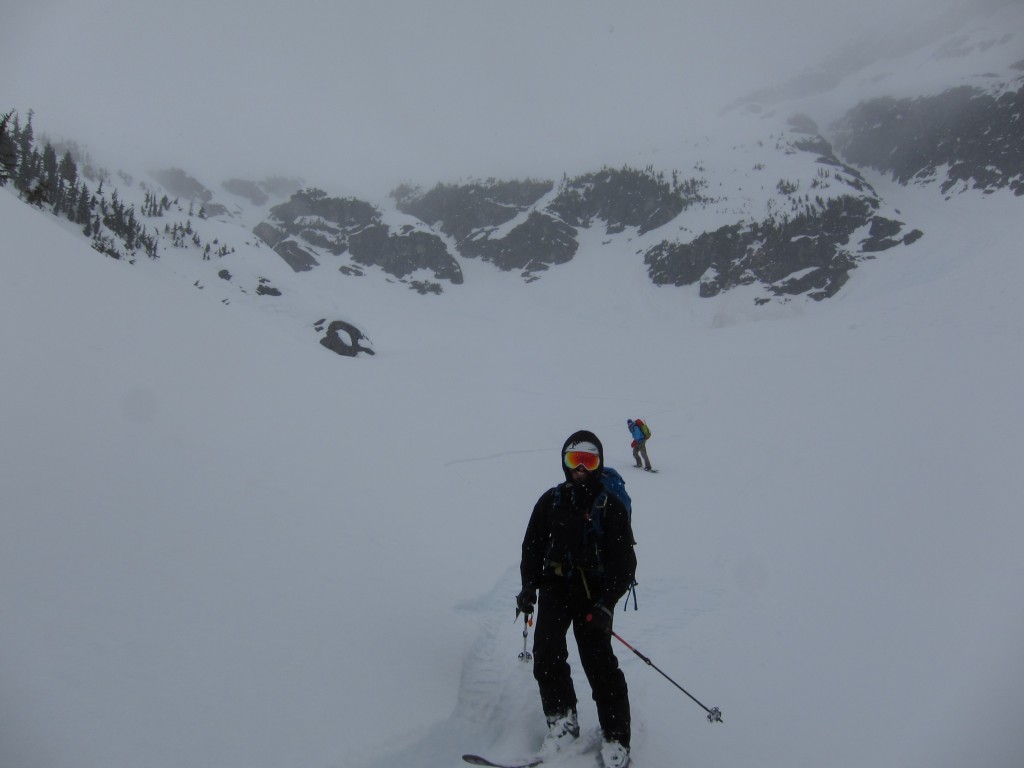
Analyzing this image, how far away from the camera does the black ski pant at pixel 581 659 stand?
3260 millimetres

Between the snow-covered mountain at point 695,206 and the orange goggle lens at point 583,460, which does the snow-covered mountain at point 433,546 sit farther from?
the snow-covered mountain at point 695,206

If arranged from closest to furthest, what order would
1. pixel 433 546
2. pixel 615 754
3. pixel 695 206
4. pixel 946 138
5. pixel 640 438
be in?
pixel 615 754
pixel 433 546
pixel 640 438
pixel 946 138
pixel 695 206

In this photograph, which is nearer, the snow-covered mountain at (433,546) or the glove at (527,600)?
the snow-covered mountain at (433,546)

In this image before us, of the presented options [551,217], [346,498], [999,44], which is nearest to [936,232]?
[551,217]

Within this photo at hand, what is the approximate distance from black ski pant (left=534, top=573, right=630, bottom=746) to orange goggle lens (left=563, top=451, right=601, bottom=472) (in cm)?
76

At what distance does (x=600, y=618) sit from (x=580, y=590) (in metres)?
0.31

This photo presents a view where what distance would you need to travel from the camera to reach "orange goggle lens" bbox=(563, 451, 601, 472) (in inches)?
137

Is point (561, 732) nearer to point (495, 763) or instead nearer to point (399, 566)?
point (495, 763)

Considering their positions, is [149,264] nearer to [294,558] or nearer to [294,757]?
[294,558]

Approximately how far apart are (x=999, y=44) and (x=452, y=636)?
160 meters

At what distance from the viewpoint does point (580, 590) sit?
3.49 metres

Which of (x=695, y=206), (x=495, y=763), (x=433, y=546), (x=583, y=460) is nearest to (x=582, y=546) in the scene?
(x=583, y=460)

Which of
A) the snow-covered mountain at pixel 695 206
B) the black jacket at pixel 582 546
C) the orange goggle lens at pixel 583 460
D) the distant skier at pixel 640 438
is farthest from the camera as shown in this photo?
the snow-covered mountain at pixel 695 206

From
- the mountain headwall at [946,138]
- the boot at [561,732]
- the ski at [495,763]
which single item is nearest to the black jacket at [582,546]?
the boot at [561,732]
